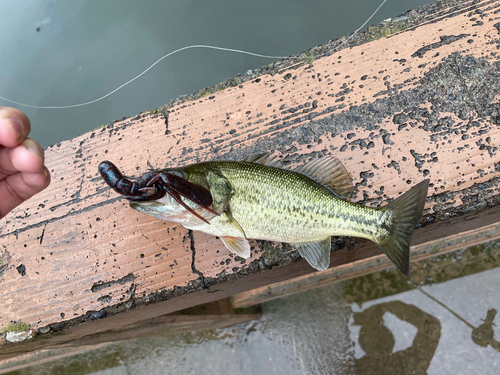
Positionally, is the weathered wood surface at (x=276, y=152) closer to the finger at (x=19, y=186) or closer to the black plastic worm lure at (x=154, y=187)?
the finger at (x=19, y=186)

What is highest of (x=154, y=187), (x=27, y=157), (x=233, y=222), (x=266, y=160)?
(x=27, y=157)

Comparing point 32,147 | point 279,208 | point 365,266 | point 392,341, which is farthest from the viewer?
point 365,266

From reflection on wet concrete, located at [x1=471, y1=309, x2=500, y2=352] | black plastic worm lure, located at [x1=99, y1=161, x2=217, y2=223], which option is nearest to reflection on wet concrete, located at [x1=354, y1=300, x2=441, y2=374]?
reflection on wet concrete, located at [x1=471, y1=309, x2=500, y2=352]

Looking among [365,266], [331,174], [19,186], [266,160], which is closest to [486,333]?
[365,266]

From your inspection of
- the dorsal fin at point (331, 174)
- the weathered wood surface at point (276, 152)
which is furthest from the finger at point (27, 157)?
the dorsal fin at point (331, 174)

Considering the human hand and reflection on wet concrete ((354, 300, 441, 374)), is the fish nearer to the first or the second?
the human hand

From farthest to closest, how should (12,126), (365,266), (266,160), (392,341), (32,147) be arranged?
(365,266)
(392,341)
(266,160)
(32,147)
(12,126)

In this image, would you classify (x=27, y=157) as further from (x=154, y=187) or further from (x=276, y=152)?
(x=276, y=152)

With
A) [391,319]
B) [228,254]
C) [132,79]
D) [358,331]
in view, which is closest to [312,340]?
[358,331]
